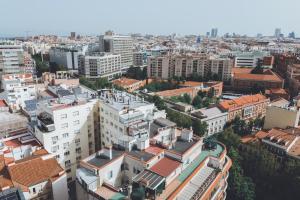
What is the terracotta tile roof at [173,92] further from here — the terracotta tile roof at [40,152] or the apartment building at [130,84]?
the terracotta tile roof at [40,152]

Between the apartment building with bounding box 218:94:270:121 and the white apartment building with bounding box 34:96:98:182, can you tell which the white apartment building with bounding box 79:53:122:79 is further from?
the white apartment building with bounding box 34:96:98:182

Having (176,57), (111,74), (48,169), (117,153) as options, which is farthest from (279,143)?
(111,74)

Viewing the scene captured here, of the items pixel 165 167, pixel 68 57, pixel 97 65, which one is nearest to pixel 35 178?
pixel 165 167

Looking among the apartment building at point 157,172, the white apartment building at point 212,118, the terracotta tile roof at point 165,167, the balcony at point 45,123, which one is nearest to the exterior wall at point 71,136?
the balcony at point 45,123

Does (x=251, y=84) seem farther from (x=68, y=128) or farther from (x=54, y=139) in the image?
(x=54, y=139)

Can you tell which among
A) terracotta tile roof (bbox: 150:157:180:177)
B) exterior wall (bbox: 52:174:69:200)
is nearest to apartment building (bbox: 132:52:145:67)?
exterior wall (bbox: 52:174:69:200)

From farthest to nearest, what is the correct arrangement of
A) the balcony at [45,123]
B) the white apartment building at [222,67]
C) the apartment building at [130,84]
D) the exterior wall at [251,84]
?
the white apartment building at [222,67], the exterior wall at [251,84], the apartment building at [130,84], the balcony at [45,123]
